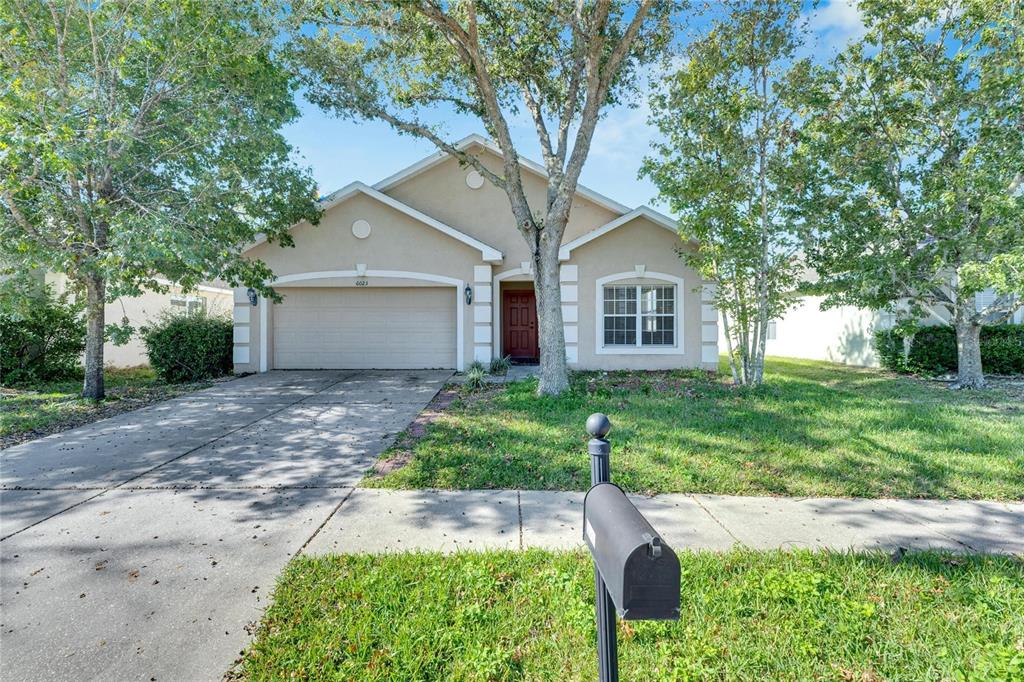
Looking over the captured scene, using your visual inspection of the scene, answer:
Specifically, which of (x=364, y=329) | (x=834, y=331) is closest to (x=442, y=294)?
(x=364, y=329)

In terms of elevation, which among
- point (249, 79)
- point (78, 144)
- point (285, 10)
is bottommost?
point (78, 144)

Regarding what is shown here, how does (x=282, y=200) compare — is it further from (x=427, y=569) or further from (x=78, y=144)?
(x=427, y=569)

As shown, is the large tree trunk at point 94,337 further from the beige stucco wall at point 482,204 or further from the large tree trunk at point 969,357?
the large tree trunk at point 969,357

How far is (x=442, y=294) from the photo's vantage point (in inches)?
515

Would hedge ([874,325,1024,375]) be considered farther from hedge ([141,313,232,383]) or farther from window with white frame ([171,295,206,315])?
window with white frame ([171,295,206,315])

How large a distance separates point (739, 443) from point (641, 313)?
24.2ft

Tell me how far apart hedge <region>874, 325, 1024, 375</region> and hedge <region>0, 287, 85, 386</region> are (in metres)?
20.8

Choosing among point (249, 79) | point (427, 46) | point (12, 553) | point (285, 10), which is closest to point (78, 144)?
point (249, 79)

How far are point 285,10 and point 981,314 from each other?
48.9 ft

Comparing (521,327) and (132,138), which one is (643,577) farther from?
(521,327)

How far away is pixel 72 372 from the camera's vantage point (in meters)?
12.4

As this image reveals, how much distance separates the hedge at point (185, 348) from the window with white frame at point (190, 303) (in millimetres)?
3183

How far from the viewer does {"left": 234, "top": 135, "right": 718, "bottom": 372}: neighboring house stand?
Answer: 12.5 metres

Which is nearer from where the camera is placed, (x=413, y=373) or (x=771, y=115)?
(x=771, y=115)
